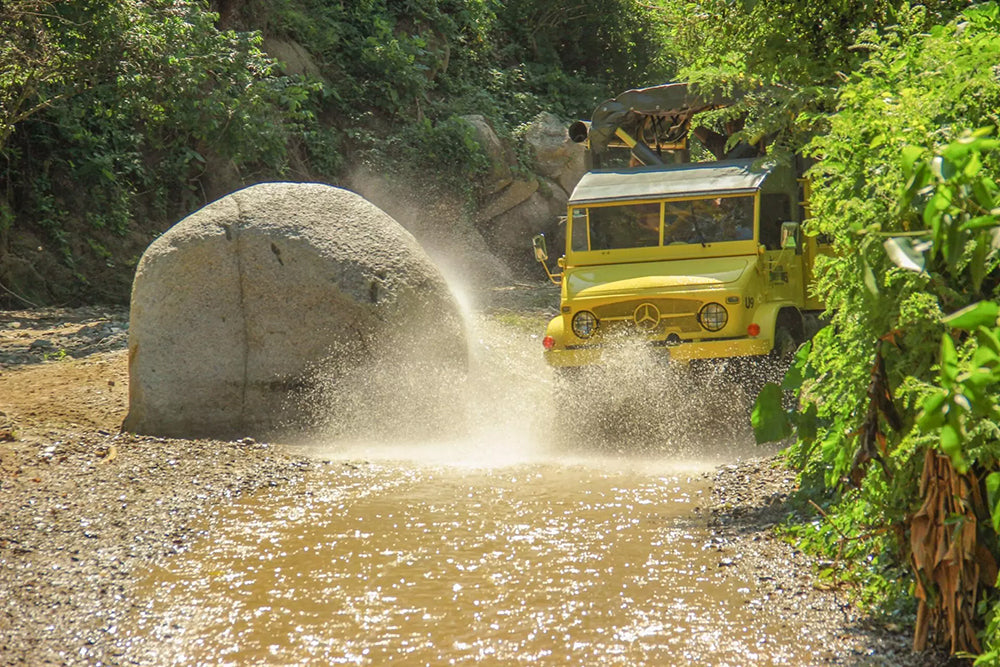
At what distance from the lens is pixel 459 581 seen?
18.2ft

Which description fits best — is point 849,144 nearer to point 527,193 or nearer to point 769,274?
point 769,274

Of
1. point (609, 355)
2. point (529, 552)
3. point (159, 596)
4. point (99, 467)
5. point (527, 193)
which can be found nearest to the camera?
point (159, 596)

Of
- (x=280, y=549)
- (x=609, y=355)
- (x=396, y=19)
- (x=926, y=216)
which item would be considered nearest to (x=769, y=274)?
(x=609, y=355)

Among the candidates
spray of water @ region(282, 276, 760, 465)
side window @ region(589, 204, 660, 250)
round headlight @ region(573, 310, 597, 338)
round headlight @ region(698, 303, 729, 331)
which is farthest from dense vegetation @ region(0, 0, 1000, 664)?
spray of water @ region(282, 276, 760, 465)

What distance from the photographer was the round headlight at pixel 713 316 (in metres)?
9.02

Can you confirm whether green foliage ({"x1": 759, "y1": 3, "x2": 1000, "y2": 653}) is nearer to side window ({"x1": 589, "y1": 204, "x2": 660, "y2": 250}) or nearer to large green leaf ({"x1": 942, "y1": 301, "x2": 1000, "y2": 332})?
large green leaf ({"x1": 942, "y1": 301, "x2": 1000, "y2": 332})

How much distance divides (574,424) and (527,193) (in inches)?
496

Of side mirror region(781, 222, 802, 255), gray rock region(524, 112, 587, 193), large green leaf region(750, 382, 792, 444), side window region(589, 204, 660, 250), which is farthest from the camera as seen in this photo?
gray rock region(524, 112, 587, 193)

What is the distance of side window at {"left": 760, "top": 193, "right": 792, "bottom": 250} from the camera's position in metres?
9.81

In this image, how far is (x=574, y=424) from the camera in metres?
9.44

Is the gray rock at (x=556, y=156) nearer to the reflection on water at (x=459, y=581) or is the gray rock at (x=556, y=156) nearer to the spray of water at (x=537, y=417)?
the spray of water at (x=537, y=417)

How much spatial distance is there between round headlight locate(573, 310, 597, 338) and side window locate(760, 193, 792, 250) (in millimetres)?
1763

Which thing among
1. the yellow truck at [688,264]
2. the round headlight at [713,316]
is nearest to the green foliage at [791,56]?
the yellow truck at [688,264]

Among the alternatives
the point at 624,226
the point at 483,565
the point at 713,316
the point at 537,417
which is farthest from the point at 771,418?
the point at 624,226
